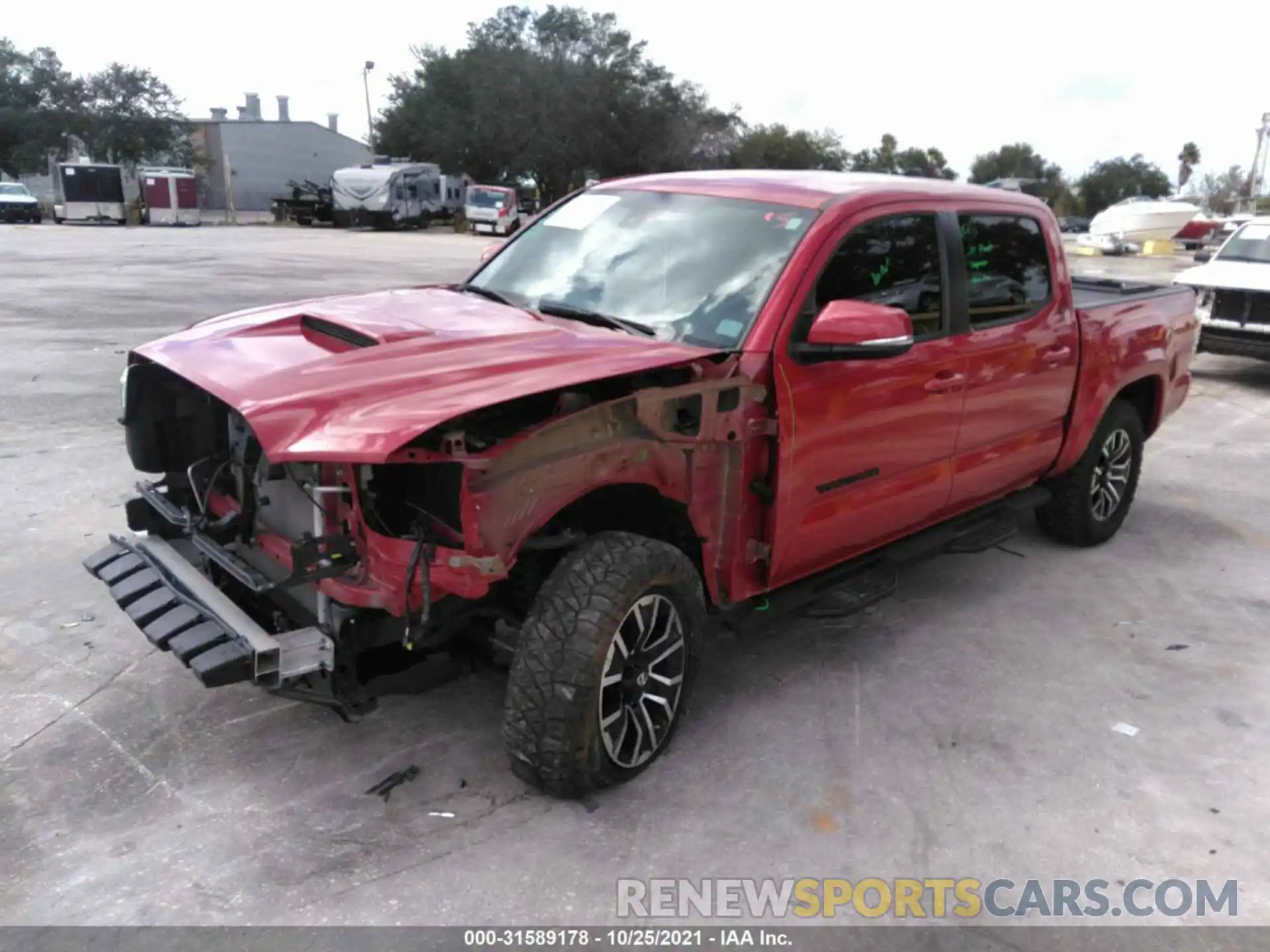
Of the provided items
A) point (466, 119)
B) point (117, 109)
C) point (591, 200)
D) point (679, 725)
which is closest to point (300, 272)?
point (591, 200)

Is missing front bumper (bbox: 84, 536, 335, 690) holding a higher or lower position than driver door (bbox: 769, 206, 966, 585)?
lower

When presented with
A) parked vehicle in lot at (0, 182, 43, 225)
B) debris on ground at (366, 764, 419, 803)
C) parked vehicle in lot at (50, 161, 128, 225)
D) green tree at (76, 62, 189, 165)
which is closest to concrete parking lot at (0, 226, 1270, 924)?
debris on ground at (366, 764, 419, 803)

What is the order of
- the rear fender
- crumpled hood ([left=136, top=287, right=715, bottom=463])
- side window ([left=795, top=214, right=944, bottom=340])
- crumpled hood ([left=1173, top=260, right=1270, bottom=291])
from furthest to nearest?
crumpled hood ([left=1173, top=260, right=1270, bottom=291]) < the rear fender < side window ([left=795, top=214, right=944, bottom=340]) < crumpled hood ([left=136, top=287, right=715, bottom=463])

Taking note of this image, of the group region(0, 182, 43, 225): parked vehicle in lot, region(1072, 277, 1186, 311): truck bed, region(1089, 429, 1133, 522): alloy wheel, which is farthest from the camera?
Answer: region(0, 182, 43, 225): parked vehicle in lot

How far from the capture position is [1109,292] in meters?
6.19

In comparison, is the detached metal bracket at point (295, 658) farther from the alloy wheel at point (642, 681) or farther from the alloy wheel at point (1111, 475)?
the alloy wheel at point (1111, 475)

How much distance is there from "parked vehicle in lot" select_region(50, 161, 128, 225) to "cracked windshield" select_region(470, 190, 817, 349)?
42557mm

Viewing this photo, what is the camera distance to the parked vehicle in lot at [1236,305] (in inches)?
423

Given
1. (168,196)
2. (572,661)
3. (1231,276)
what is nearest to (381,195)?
(168,196)

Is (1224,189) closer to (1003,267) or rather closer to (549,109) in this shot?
(549,109)

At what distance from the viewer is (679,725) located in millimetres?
3645

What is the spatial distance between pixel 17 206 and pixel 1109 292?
145 feet

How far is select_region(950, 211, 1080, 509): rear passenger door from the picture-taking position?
4414mm

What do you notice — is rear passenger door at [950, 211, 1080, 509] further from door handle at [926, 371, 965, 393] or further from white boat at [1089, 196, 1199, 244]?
white boat at [1089, 196, 1199, 244]
